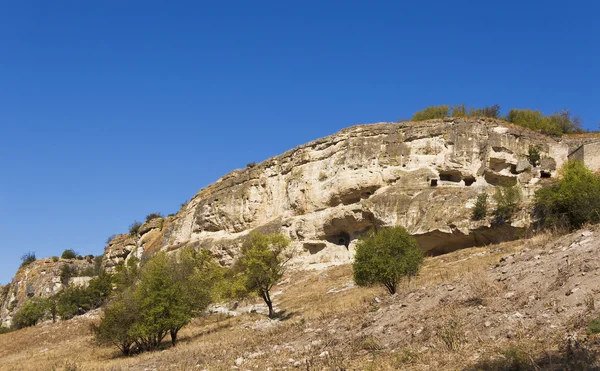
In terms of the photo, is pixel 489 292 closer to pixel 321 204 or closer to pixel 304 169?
pixel 321 204

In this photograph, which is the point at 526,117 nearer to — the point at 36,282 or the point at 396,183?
the point at 396,183

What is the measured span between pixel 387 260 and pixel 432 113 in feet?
110

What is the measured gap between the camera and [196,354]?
525 inches

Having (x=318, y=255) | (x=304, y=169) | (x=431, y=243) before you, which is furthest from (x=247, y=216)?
(x=431, y=243)

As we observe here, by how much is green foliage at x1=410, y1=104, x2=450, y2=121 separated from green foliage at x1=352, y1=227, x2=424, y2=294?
30.3 m

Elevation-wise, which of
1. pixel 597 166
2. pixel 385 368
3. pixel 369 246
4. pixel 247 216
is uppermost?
pixel 247 216

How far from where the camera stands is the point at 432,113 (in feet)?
166

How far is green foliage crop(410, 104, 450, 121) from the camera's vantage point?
49931 millimetres

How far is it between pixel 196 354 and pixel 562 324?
8.82 meters

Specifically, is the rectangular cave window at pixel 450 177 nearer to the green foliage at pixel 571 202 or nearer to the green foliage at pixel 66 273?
the green foliage at pixel 571 202

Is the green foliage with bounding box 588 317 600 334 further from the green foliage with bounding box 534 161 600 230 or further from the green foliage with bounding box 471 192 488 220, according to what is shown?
the green foliage with bounding box 471 192 488 220

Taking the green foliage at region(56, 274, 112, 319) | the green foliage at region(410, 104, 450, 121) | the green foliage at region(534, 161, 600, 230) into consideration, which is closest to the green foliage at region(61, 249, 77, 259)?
the green foliage at region(56, 274, 112, 319)

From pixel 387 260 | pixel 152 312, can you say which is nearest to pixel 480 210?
Answer: pixel 387 260

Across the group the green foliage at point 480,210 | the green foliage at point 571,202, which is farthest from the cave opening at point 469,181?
Result: the green foliage at point 571,202
